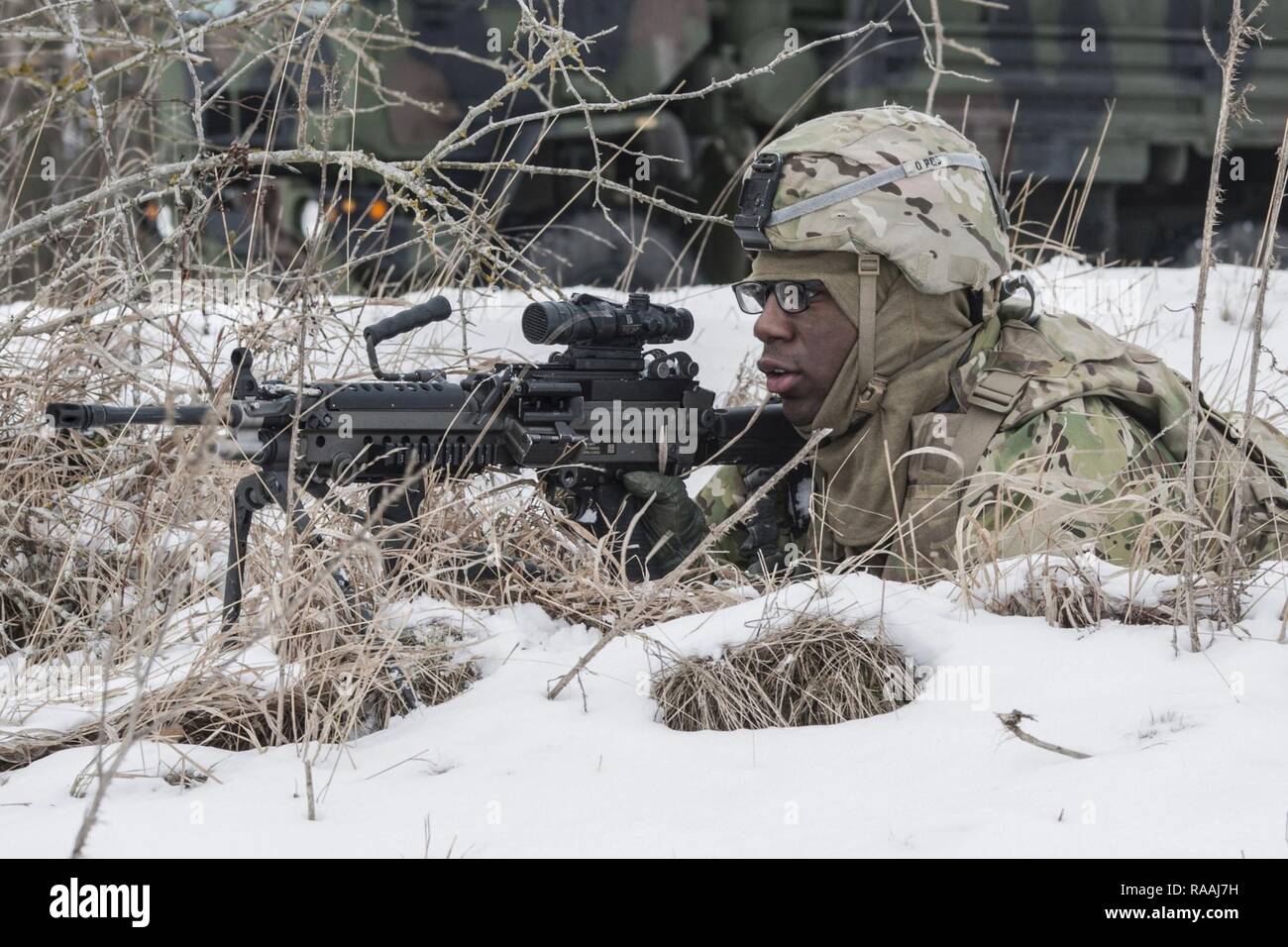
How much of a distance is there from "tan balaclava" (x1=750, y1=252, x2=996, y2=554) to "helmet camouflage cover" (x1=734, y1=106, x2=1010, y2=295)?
0.20ft

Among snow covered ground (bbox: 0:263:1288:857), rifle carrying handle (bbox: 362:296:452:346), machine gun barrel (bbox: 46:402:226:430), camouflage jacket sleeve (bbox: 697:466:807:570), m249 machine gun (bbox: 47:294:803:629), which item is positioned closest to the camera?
snow covered ground (bbox: 0:263:1288:857)

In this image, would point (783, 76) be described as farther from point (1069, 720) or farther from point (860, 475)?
point (1069, 720)

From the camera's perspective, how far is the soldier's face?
3.63 metres

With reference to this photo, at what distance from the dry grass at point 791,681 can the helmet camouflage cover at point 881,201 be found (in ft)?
3.84

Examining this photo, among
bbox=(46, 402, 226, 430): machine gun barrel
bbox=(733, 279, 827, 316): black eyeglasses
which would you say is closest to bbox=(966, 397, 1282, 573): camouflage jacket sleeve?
bbox=(733, 279, 827, 316): black eyeglasses

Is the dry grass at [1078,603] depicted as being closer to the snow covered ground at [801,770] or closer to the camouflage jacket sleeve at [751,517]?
the snow covered ground at [801,770]

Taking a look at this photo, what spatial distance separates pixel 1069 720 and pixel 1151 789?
280mm

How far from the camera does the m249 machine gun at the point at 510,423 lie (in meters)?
3.05

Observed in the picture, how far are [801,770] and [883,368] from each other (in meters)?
1.51

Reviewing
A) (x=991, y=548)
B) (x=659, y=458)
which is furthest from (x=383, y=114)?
(x=991, y=548)

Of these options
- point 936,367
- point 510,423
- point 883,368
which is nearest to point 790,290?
point 883,368

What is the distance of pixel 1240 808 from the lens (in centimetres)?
200

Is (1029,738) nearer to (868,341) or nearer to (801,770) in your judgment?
(801,770)

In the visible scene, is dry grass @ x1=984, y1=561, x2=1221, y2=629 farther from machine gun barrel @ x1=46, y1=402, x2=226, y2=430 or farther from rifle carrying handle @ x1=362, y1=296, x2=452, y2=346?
machine gun barrel @ x1=46, y1=402, x2=226, y2=430
